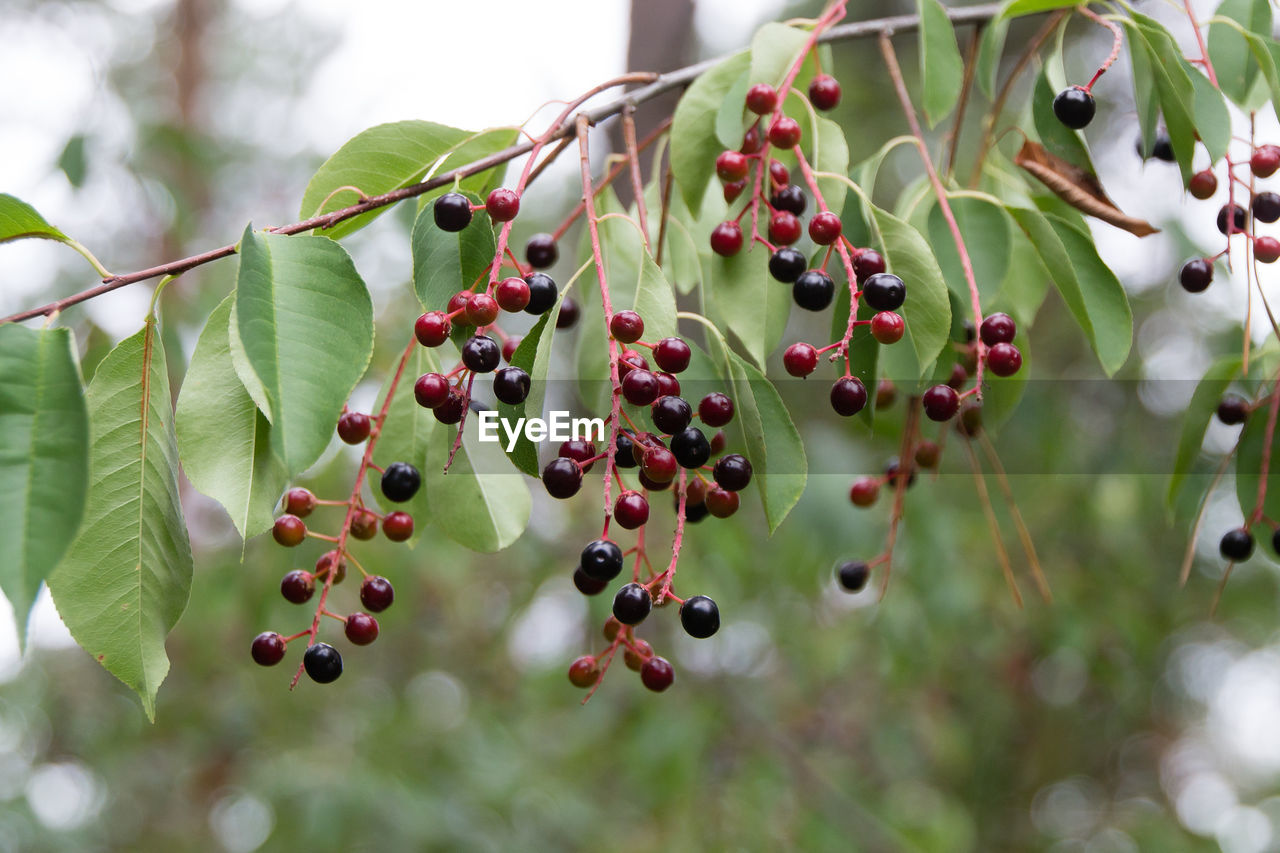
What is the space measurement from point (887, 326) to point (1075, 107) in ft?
1.07

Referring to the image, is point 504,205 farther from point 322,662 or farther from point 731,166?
point 322,662

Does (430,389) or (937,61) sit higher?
(937,61)

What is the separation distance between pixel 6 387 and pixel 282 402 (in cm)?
20

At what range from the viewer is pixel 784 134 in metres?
0.98

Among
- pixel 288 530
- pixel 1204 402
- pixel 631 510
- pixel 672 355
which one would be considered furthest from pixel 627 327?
pixel 1204 402

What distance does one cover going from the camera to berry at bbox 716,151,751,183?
99 cm

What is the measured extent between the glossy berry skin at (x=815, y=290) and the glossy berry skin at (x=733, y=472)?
0.57 feet

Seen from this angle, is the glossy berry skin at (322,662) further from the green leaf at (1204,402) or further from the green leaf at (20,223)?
the green leaf at (1204,402)

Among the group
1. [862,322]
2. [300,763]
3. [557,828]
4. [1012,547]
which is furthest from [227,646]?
[862,322]

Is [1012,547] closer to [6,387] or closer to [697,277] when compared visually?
[697,277]

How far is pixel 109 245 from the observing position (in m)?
5.75

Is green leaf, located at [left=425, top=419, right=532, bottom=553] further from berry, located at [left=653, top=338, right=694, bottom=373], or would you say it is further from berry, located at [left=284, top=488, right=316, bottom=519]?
berry, located at [left=653, top=338, right=694, bottom=373]

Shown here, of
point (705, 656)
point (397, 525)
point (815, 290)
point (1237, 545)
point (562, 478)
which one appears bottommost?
point (705, 656)

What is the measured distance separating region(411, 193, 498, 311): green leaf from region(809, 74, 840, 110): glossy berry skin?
1.41 feet
